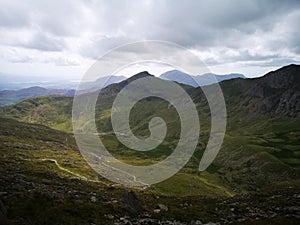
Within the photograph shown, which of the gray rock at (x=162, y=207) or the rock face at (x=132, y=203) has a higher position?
the rock face at (x=132, y=203)

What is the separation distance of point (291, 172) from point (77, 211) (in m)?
150

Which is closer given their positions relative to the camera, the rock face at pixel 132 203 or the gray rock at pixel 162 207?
the rock face at pixel 132 203

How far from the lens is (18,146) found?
14962cm

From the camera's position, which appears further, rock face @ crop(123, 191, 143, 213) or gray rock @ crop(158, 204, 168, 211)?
gray rock @ crop(158, 204, 168, 211)

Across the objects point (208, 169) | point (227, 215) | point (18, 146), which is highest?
point (227, 215)

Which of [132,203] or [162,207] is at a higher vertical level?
[132,203]

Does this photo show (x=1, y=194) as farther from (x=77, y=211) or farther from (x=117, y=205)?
(x=117, y=205)

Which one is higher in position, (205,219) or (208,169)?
(205,219)

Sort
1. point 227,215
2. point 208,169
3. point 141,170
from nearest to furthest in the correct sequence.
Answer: point 227,215 < point 141,170 < point 208,169

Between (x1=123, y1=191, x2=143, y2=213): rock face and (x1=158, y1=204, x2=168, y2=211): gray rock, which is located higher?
(x1=123, y1=191, x2=143, y2=213): rock face

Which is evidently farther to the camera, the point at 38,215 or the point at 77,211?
the point at 77,211

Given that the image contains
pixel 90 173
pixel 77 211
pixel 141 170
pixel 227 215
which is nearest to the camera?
pixel 77 211

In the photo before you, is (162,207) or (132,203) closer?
(132,203)

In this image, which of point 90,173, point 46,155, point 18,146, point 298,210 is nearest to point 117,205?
point 298,210
